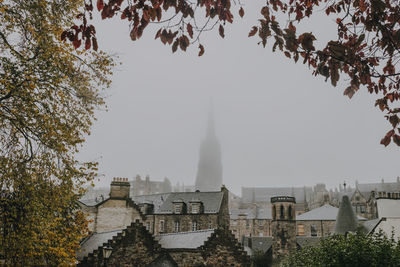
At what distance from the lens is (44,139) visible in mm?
9414

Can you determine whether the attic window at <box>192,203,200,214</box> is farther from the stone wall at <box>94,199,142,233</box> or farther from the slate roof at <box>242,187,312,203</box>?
the slate roof at <box>242,187,312,203</box>

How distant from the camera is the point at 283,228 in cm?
4634

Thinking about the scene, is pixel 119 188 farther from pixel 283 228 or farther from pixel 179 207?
pixel 283 228

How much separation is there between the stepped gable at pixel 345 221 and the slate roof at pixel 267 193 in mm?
72193

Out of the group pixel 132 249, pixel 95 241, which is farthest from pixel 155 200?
pixel 132 249

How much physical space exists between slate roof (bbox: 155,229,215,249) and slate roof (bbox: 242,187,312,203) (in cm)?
8729

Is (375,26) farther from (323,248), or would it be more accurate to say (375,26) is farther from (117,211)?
(117,211)

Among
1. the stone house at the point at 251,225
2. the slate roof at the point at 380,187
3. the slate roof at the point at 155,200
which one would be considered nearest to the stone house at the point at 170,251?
the slate roof at the point at 155,200

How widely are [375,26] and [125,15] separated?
4.36 meters

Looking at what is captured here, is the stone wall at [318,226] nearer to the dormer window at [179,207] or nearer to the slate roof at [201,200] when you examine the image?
the slate roof at [201,200]

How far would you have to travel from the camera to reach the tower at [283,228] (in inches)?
1793

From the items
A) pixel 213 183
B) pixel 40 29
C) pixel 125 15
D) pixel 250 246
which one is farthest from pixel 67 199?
pixel 213 183

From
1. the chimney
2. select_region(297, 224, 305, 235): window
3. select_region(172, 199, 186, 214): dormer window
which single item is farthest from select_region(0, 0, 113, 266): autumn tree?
select_region(297, 224, 305, 235): window

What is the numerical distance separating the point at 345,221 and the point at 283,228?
1240 centimetres
